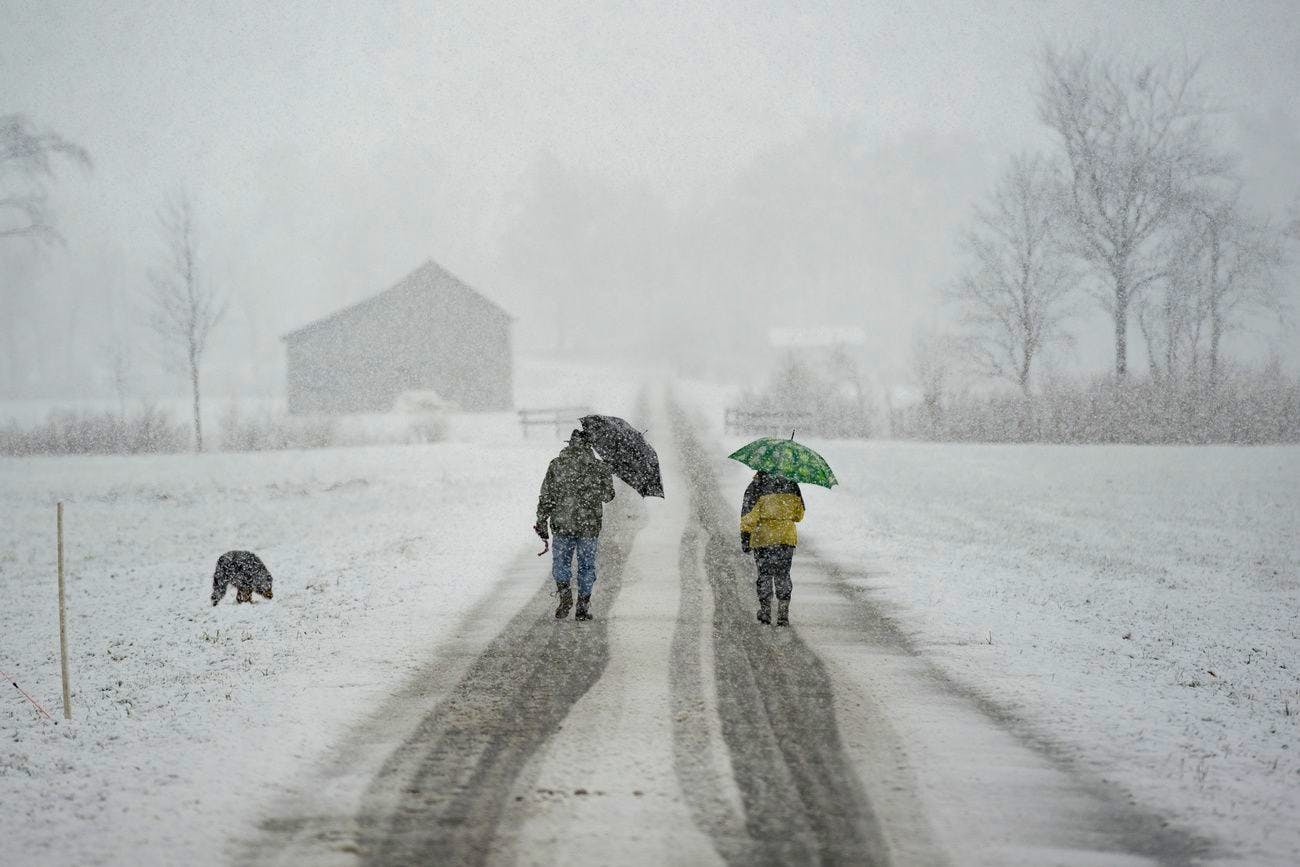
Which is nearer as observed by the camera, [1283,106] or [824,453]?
[824,453]

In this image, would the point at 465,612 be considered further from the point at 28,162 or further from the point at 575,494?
the point at 28,162

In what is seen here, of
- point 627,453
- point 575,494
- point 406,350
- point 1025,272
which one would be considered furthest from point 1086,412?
point 406,350

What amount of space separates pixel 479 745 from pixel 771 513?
155 inches

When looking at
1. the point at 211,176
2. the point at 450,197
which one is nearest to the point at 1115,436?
the point at 450,197

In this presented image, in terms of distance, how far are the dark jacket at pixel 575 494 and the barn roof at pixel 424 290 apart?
35041 millimetres

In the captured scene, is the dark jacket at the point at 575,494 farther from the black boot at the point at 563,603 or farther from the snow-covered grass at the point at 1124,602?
the snow-covered grass at the point at 1124,602

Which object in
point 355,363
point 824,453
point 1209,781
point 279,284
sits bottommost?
point 1209,781

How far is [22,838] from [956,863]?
4.79 meters

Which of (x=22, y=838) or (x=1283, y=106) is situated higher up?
(x=1283, y=106)

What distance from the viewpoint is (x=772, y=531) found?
848cm

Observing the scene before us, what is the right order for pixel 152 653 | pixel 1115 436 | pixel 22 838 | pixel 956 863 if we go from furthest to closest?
pixel 1115 436
pixel 152 653
pixel 22 838
pixel 956 863

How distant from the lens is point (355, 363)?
139ft

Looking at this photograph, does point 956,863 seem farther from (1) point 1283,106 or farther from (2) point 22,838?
(1) point 1283,106

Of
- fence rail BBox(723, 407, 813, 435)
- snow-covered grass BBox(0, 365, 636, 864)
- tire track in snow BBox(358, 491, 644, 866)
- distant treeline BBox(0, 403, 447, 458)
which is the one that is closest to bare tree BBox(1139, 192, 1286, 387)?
fence rail BBox(723, 407, 813, 435)
